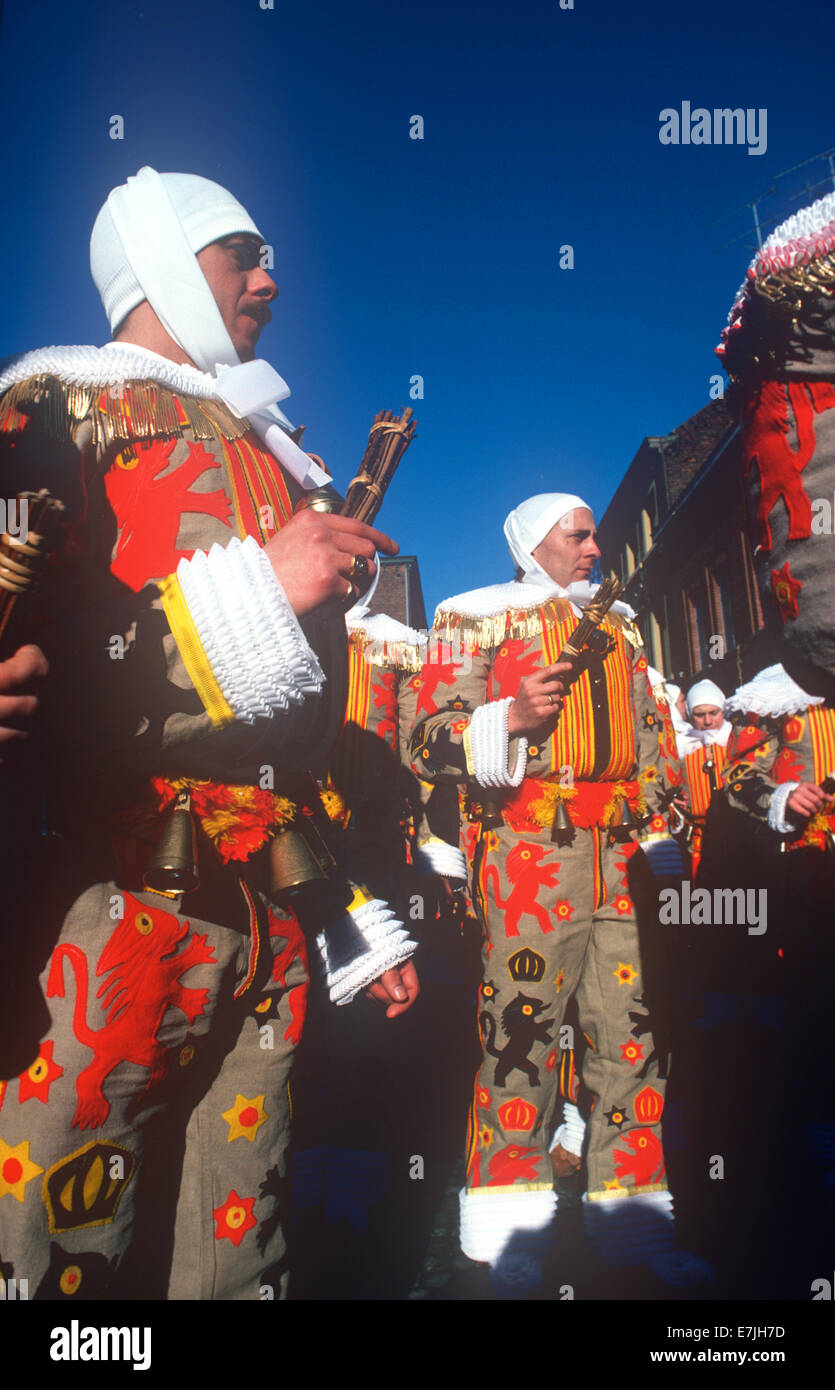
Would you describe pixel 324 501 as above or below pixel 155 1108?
above

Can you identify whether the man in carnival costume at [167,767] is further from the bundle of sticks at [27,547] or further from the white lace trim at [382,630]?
the white lace trim at [382,630]

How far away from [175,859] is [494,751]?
1689 millimetres

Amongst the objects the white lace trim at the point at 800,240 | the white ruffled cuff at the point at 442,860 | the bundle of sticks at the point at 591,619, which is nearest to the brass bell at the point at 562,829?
the bundle of sticks at the point at 591,619

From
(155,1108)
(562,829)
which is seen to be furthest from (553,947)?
(155,1108)

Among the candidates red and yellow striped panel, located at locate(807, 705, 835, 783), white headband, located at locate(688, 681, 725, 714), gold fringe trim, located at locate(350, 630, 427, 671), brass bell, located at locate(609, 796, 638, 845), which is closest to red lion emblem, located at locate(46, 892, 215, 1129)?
brass bell, located at locate(609, 796, 638, 845)

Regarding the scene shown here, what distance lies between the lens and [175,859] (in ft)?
3.81

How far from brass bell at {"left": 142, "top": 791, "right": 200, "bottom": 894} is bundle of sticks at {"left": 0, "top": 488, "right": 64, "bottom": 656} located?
0.38 metres

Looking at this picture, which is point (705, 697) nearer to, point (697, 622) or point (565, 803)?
point (565, 803)

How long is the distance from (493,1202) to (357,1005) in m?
2.29

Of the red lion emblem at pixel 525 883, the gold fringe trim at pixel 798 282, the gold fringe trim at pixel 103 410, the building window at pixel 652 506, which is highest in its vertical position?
the building window at pixel 652 506

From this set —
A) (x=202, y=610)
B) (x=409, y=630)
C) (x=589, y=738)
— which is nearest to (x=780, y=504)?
(x=202, y=610)

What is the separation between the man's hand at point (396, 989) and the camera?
63.8 inches

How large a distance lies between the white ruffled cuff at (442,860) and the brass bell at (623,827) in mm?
756

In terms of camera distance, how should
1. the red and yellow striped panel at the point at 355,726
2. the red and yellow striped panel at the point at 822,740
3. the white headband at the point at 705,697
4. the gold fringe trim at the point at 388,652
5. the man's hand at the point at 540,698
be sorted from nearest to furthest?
1. the man's hand at the point at 540,698
2. the red and yellow striped panel at the point at 355,726
3. the red and yellow striped panel at the point at 822,740
4. the gold fringe trim at the point at 388,652
5. the white headband at the point at 705,697
